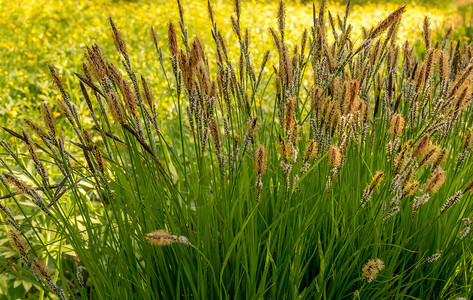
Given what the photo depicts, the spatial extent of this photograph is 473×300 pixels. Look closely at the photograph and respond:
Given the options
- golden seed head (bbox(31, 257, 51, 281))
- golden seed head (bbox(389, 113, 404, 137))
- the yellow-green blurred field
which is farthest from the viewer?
the yellow-green blurred field

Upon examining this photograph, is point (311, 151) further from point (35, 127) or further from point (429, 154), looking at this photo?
point (35, 127)

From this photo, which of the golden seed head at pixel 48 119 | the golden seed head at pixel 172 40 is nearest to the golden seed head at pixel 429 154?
the golden seed head at pixel 172 40

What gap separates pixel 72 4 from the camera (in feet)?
26.8

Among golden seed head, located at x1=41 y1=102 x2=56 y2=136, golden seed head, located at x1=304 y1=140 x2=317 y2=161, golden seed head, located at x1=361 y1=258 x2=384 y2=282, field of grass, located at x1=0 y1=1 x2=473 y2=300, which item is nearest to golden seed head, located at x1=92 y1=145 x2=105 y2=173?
field of grass, located at x1=0 y1=1 x2=473 y2=300

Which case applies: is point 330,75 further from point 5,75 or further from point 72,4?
point 72,4

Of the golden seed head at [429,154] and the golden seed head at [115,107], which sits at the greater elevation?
the golden seed head at [115,107]

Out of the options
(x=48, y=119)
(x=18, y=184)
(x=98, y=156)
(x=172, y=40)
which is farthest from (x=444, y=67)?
(x=18, y=184)

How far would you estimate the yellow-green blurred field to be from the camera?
468 centimetres

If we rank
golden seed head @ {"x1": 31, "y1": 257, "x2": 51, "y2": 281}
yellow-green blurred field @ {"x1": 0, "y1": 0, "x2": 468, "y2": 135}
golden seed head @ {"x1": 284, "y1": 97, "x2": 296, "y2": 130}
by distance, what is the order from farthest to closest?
yellow-green blurred field @ {"x1": 0, "y1": 0, "x2": 468, "y2": 135}, golden seed head @ {"x1": 284, "y1": 97, "x2": 296, "y2": 130}, golden seed head @ {"x1": 31, "y1": 257, "x2": 51, "y2": 281}

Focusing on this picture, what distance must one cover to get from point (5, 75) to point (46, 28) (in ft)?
7.94

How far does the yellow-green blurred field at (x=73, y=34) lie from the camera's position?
468 centimetres

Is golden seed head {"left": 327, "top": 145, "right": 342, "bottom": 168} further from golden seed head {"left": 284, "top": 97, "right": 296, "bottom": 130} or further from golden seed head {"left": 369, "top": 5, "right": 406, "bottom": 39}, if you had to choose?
golden seed head {"left": 369, "top": 5, "right": 406, "bottom": 39}

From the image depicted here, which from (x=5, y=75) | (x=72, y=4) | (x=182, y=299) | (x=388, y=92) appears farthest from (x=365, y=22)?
(x=182, y=299)

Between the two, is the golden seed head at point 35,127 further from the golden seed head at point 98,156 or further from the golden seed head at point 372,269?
the golden seed head at point 372,269
